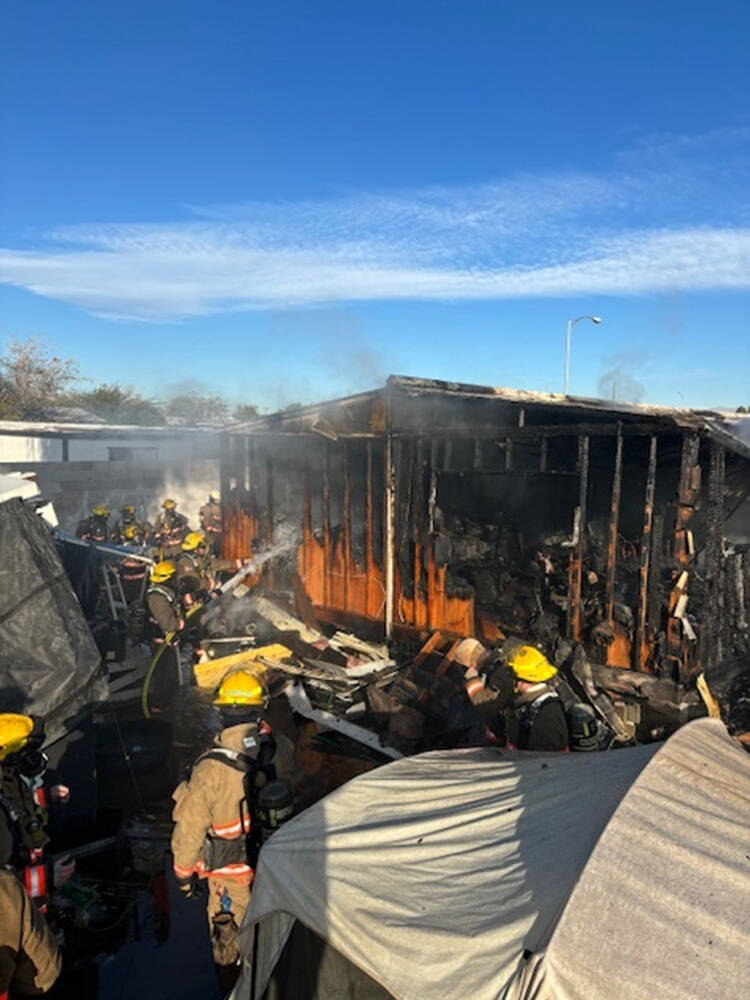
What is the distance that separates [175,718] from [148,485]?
12898 mm

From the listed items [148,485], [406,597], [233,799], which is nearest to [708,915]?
[233,799]

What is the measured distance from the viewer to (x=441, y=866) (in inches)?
115

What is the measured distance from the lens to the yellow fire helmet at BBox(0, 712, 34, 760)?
429 centimetres

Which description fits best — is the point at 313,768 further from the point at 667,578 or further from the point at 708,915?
the point at 708,915

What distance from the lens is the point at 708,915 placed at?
2244mm

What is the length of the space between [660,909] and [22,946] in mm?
3033

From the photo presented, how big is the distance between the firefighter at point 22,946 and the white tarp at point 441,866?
0.99m

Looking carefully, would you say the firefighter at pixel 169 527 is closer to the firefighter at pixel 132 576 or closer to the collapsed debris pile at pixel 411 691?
the firefighter at pixel 132 576

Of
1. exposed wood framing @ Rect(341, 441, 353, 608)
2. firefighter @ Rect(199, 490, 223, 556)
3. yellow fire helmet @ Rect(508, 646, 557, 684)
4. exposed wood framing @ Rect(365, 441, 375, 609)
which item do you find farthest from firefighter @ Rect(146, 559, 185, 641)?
yellow fire helmet @ Rect(508, 646, 557, 684)

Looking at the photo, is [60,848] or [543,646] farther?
[543,646]

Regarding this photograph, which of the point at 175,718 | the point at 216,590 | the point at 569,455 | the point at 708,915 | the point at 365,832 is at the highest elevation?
the point at 569,455

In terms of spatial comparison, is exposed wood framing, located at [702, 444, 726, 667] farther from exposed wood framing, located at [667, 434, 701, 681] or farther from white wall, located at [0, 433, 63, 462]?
white wall, located at [0, 433, 63, 462]

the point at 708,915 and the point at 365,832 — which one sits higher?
the point at 708,915

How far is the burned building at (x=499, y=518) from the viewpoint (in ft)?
25.8
